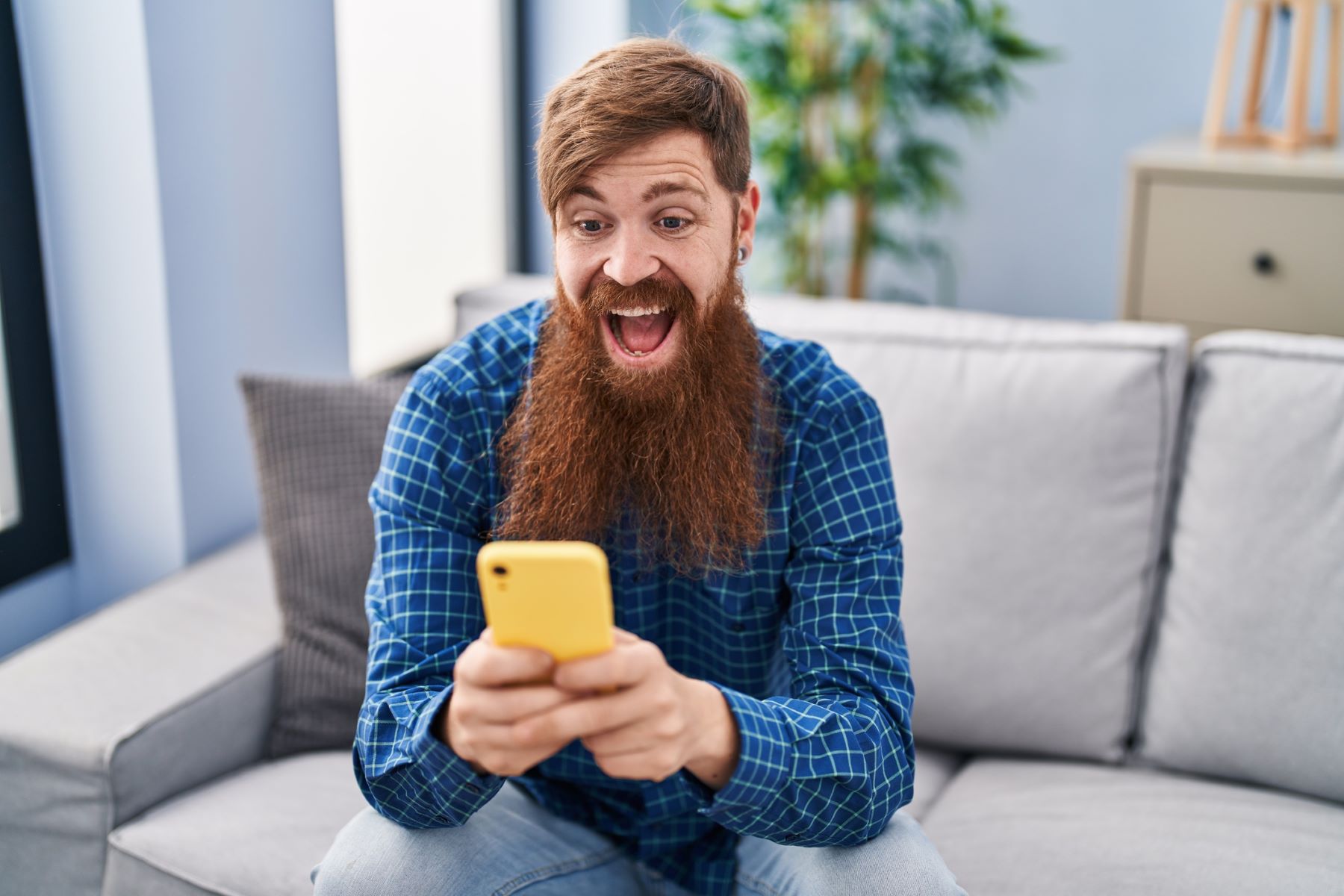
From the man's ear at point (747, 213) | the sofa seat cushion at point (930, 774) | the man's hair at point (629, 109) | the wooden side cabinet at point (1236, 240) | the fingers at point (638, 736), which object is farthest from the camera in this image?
the wooden side cabinet at point (1236, 240)

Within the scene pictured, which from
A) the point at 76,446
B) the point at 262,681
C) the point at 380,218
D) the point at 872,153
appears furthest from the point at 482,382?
the point at 872,153

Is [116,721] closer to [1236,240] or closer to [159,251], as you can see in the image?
[159,251]

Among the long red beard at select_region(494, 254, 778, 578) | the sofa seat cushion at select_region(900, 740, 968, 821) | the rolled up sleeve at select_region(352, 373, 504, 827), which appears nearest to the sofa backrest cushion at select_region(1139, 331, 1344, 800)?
the sofa seat cushion at select_region(900, 740, 968, 821)

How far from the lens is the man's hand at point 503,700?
87cm

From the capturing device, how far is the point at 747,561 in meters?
1.27

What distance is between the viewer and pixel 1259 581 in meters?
1.51

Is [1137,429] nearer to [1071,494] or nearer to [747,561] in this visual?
[1071,494]

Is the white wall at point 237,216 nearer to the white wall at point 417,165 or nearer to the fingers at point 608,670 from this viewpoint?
the white wall at point 417,165

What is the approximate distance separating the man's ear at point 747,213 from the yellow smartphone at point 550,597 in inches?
20.8

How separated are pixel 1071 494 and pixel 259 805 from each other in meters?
1.03

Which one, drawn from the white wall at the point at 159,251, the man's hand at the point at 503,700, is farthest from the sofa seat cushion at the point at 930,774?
the white wall at the point at 159,251

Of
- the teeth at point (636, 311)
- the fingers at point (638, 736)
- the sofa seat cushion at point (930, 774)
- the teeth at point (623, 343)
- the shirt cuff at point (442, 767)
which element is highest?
the teeth at point (636, 311)

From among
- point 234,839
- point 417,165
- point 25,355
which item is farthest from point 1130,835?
point 417,165

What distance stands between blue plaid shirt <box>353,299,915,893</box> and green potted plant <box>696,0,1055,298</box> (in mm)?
1688
